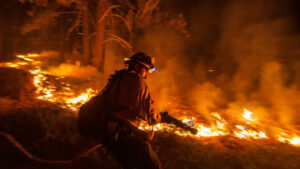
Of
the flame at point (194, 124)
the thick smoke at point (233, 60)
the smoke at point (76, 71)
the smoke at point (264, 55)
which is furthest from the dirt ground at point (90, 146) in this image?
the smoke at point (264, 55)

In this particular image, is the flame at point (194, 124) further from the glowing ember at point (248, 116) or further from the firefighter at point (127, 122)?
the firefighter at point (127, 122)

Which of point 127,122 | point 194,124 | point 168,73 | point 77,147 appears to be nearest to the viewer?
point 127,122

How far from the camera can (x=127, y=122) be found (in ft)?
8.55

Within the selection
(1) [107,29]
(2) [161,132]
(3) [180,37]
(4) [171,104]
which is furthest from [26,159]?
(3) [180,37]

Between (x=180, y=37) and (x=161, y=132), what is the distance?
10.3 metres

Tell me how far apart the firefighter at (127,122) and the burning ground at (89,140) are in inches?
17.4

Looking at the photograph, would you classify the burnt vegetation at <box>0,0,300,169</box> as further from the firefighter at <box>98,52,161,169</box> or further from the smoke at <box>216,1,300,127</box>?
the firefighter at <box>98,52,161,169</box>

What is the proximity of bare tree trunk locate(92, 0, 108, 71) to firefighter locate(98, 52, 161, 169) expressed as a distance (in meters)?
6.57

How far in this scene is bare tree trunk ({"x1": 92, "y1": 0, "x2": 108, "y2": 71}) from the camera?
8571 mm

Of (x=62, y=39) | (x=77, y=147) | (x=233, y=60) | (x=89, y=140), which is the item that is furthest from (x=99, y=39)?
(x=233, y=60)

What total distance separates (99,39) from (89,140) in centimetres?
591

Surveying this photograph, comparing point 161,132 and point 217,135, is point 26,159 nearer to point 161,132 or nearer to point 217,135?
point 161,132

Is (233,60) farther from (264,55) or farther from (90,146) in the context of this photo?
(90,146)

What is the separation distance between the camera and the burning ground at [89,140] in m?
3.68
